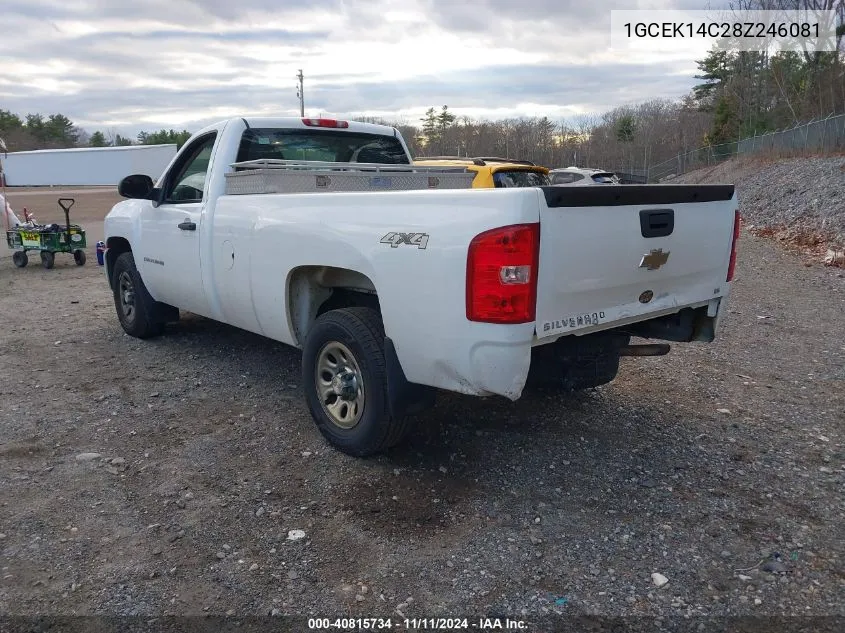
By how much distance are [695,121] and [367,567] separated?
67629mm

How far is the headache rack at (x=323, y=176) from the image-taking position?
483 centimetres

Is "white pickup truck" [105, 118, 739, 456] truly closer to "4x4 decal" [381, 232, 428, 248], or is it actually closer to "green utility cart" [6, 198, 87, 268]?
"4x4 decal" [381, 232, 428, 248]

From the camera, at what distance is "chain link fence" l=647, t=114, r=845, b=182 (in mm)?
25094

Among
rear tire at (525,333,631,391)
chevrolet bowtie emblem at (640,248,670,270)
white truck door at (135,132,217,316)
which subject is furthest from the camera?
white truck door at (135,132,217,316)

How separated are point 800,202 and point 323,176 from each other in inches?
647

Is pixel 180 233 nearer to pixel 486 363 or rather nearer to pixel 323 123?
pixel 323 123

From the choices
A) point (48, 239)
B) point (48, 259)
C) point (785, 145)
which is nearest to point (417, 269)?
point (48, 239)

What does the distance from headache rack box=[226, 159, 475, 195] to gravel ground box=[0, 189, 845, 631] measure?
1.54 m

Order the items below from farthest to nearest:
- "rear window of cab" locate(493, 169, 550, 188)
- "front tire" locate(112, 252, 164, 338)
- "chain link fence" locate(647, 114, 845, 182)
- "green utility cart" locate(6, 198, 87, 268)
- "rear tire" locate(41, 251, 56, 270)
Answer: "chain link fence" locate(647, 114, 845, 182)
"rear tire" locate(41, 251, 56, 270)
"green utility cart" locate(6, 198, 87, 268)
"rear window of cab" locate(493, 169, 550, 188)
"front tire" locate(112, 252, 164, 338)

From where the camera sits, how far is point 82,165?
7025 cm

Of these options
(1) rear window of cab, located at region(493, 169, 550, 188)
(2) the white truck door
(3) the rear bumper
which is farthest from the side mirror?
(1) rear window of cab, located at region(493, 169, 550, 188)

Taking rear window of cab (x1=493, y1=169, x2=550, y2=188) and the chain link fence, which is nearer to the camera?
rear window of cab (x1=493, y1=169, x2=550, y2=188)

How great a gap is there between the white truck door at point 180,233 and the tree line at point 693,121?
104 feet

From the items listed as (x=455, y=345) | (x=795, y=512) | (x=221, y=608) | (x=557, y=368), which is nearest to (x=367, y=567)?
(x=221, y=608)
